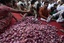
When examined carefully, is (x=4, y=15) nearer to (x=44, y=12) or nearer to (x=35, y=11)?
(x=35, y=11)

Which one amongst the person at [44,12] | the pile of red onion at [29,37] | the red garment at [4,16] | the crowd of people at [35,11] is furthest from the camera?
the person at [44,12]

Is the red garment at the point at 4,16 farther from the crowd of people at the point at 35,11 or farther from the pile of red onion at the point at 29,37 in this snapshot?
the pile of red onion at the point at 29,37

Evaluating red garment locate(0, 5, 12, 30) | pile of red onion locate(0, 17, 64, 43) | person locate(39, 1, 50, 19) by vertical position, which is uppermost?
red garment locate(0, 5, 12, 30)

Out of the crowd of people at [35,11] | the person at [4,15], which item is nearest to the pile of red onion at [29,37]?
the person at [4,15]

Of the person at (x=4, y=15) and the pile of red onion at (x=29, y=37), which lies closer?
the pile of red onion at (x=29, y=37)

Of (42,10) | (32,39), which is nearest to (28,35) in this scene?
(32,39)

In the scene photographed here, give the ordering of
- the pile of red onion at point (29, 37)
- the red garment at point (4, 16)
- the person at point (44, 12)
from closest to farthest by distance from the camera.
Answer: the pile of red onion at point (29, 37)
the red garment at point (4, 16)
the person at point (44, 12)

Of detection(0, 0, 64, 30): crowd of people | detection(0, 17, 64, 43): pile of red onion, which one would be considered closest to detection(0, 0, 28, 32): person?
detection(0, 0, 64, 30): crowd of people

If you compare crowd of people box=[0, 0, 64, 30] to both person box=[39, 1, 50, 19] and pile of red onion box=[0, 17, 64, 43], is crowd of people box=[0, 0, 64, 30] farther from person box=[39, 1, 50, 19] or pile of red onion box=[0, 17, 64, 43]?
pile of red onion box=[0, 17, 64, 43]

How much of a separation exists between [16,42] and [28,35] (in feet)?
0.68

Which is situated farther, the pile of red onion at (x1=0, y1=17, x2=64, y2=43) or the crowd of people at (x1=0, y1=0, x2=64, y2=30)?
the crowd of people at (x1=0, y1=0, x2=64, y2=30)

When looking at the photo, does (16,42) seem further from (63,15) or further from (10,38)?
(63,15)

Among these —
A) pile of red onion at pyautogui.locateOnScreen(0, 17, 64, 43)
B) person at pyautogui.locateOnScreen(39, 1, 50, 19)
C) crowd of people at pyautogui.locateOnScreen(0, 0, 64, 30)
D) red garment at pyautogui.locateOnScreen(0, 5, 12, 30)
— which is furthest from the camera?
person at pyautogui.locateOnScreen(39, 1, 50, 19)

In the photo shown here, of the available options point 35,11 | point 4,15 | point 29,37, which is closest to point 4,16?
point 4,15
